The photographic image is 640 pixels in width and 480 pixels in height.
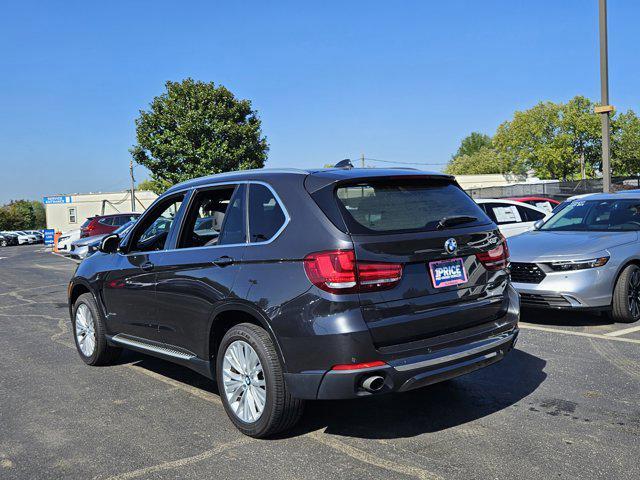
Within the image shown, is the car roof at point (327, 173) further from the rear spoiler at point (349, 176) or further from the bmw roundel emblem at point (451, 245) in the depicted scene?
the bmw roundel emblem at point (451, 245)

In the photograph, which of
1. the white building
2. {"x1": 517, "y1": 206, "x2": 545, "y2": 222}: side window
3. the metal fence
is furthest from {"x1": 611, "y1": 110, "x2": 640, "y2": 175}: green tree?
{"x1": 517, "y1": 206, "x2": 545, "y2": 222}: side window

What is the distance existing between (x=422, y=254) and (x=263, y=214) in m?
1.10

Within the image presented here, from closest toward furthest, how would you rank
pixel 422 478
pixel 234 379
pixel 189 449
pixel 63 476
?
pixel 422 478 → pixel 63 476 → pixel 189 449 → pixel 234 379

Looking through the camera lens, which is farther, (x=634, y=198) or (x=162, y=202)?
(x=634, y=198)

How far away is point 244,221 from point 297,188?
1.68 ft

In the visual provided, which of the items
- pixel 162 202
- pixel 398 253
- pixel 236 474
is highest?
pixel 162 202

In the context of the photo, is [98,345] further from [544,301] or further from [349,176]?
[544,301]

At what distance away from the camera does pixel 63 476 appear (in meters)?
3.54

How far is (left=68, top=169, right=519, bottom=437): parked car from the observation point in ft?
11.7

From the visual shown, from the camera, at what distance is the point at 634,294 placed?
23.9 ft

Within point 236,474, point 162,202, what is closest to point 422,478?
point 236,474

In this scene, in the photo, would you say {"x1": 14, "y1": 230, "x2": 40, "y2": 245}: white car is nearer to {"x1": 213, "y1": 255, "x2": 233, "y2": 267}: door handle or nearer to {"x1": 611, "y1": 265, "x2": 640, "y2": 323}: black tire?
{"x1": 611, "y1": 265, "x2": 640, "y2": 323}: black tire

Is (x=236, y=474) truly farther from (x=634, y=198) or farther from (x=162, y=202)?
(x=634, y=198)

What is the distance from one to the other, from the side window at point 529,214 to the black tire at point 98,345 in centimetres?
859
